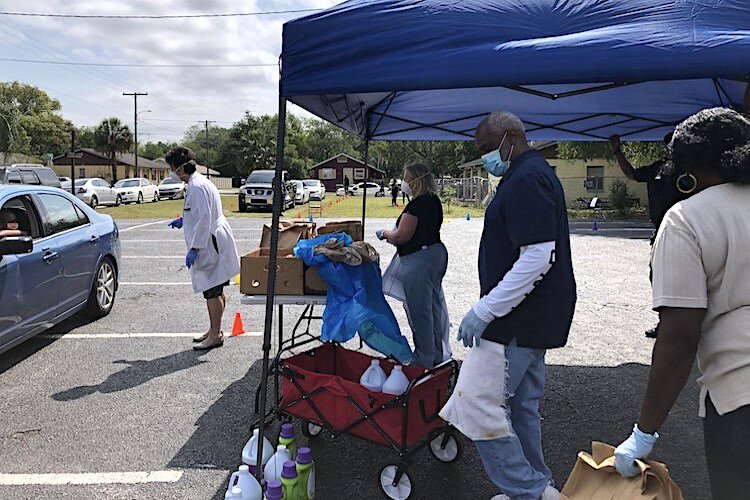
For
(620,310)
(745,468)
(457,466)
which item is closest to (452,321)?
(620,310)

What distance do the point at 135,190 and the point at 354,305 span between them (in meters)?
31.9

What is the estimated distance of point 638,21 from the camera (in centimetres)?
276

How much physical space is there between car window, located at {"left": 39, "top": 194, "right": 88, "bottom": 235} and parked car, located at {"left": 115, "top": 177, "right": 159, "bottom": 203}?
2630cm

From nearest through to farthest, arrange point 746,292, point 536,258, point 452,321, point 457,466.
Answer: point 746,292 < point 536,258 < point 457,466 < point 452,321

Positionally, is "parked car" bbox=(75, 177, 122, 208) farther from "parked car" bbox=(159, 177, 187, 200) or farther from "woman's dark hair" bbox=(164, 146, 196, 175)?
"woman's dark hair" bbox=(164, 146, 196, 175)

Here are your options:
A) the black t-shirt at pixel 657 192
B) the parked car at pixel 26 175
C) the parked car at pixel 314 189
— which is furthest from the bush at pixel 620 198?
the parked car at pixel 26 175

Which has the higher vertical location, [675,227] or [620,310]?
[675,227]

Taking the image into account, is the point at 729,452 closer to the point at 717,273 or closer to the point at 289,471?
the point at 717,273

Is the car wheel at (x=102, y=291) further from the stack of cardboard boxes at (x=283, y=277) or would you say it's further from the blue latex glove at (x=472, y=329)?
the blue latex glove at (x=472, y=329)

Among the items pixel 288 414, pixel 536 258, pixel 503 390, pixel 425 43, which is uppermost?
pixel 425 43

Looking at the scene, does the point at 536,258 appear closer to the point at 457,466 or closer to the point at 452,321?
the point at 457,466

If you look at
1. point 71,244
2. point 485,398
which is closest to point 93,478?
point 485,398

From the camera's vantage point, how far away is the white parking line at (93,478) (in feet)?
11.2

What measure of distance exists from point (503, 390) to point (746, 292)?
3.92 ft
